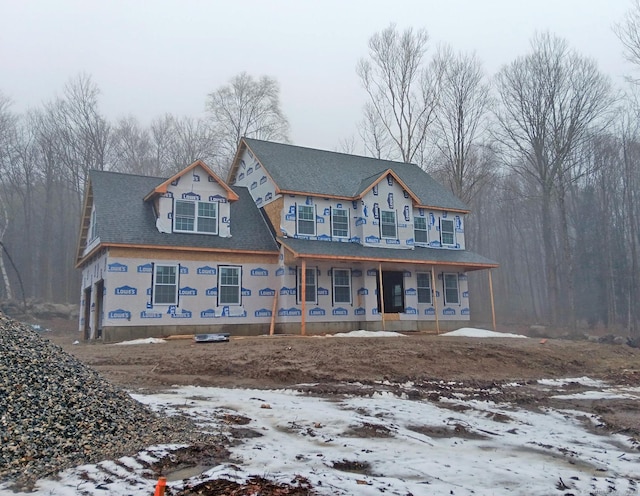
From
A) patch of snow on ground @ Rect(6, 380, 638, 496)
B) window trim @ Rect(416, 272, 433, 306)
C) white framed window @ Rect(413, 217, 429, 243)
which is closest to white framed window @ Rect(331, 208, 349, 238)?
white framed window @ Rect(413, 217, 429, 243)

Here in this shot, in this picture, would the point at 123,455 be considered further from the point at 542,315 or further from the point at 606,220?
the point at 542,315

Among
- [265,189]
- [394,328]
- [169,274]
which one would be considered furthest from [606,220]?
[169,274]

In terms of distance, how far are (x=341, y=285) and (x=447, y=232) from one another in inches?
258

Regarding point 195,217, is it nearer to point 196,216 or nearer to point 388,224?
point 196,216

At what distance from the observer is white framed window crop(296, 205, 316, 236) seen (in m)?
20.3

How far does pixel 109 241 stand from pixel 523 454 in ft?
48.5

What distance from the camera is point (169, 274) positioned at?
1762 cm

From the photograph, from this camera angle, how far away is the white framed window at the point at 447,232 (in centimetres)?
2356

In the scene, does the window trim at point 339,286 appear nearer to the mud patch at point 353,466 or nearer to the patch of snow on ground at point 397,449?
the patch of snow on ground at point 397,449

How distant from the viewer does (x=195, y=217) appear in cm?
1898

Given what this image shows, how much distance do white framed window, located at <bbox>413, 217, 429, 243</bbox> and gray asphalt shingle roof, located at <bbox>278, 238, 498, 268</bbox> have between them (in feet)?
1.71

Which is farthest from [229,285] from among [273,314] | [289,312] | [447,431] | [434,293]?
[447,431]

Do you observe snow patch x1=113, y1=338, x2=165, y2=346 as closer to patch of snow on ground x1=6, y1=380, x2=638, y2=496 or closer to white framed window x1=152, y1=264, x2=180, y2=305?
white framed window x1=152, y1=264, x2=180, y2=305

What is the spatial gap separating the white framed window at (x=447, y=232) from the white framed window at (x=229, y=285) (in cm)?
1008
